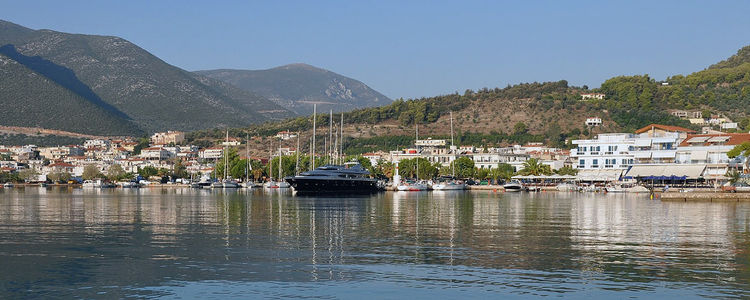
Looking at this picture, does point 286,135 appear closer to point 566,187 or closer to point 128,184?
point 128,184

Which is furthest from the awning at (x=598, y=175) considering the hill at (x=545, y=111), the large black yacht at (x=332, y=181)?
the hill at (x=545, y=111)

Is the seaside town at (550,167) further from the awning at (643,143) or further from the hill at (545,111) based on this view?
the hill at (545,111)

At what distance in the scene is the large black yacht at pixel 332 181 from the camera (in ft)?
305

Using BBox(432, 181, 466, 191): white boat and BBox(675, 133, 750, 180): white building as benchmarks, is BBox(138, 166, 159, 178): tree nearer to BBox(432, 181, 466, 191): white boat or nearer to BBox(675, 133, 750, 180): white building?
BBox(432, 181, 466, 191): white boat

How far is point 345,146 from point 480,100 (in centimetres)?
3534

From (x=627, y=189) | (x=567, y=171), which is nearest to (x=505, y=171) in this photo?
(x=567, y=171)

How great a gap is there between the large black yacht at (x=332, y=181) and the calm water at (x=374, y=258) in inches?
1902

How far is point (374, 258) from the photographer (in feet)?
89.1

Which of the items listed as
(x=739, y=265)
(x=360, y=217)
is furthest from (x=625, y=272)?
(x=360, y=217)

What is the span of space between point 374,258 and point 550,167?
110m

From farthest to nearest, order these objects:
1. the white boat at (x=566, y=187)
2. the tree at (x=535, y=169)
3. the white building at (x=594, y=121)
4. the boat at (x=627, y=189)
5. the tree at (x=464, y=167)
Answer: the white building at (x=594, y=121), the tree at (x=464, y=167), the tree at (x=535, y=169), the white boat at (x=566, y=187), the boat at (x=627, y=189)

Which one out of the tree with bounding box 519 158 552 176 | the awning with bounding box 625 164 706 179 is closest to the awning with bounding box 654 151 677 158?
the awning with bounding box 625 164 706 179

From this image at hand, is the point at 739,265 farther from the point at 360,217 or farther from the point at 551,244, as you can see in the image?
the point at 360,217

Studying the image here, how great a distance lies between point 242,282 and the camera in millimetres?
22625
